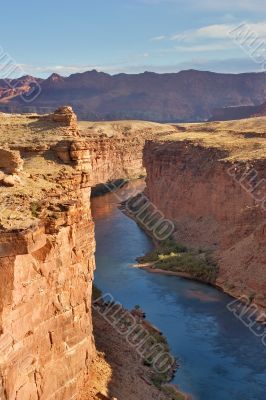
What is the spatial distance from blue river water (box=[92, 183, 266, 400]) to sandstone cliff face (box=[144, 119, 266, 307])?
218 centimetres

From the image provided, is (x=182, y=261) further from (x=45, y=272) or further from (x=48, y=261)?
(x=45, y=272)

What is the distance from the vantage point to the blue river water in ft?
79.7

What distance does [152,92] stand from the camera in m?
164

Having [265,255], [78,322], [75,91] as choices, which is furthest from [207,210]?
[75,91]

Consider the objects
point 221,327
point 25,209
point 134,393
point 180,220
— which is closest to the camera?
point 25,209

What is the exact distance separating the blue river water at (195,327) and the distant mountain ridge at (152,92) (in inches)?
4387

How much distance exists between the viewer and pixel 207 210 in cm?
4503

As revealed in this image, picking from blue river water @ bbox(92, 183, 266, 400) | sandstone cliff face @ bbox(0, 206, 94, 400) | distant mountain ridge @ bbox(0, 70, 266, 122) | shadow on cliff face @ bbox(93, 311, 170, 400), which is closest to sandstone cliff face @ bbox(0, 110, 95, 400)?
sandstone cliff face @ bbox(0, 206, 94, 400)

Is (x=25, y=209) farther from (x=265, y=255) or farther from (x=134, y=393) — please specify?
(x=265, y=255)

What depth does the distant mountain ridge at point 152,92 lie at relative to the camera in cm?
15538

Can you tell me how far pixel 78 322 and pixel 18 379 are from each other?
12.9 feet

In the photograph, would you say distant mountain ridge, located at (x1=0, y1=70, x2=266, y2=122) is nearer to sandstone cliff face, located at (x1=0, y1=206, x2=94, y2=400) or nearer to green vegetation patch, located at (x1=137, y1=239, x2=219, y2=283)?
green vegetation patch, located at (x1=137, y1=239, x2=219, y2=283)

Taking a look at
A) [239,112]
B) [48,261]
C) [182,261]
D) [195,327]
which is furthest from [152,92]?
[48,261]

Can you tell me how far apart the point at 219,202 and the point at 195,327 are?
14644 mm
